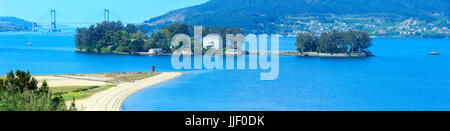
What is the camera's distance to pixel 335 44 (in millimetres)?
32219

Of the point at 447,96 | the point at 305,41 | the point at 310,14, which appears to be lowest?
the point at 447,96

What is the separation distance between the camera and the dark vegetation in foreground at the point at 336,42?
32.0 metres

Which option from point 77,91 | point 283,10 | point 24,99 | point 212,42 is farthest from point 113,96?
point 283,10

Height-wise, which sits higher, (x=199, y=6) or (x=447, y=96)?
(x=199, y=6)

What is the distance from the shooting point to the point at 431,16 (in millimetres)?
84875

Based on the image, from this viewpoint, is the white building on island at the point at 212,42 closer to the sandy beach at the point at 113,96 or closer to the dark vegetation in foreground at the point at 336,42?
the dark vegetation in foreground at the point at 336,42

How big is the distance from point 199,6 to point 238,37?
191ft

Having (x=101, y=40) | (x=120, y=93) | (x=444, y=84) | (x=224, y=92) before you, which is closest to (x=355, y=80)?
(x=444, y=84)

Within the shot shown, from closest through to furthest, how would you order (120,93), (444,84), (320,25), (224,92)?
(120,93), (224,92), (444,84), (320,25)

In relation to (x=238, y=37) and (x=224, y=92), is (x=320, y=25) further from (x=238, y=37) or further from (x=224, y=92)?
(x=224, y=92)

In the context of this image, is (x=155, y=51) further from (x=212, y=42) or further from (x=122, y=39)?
(x=212, y=42)

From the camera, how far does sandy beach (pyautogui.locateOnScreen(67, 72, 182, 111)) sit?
10579 millimetres

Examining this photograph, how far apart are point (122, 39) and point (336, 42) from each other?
13.9 m

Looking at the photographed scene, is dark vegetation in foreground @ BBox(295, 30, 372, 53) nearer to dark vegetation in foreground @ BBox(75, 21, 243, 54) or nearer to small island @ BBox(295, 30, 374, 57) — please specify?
small island @ BBox(295, 30, 374, 57)
